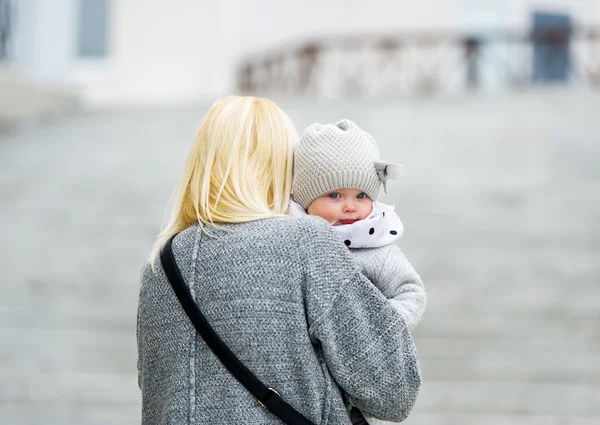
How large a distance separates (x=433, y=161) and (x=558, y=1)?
11.3 meters

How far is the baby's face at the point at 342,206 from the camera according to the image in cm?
170

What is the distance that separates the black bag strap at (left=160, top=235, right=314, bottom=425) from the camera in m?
1.53

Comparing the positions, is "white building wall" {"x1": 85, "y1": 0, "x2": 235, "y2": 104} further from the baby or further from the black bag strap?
the black bag strap

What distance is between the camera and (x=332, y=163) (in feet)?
5.43

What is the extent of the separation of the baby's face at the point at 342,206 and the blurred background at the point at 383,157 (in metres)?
2.82

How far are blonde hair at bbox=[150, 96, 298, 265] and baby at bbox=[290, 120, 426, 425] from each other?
5 centimetres

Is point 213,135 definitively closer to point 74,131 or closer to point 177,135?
point 177,135

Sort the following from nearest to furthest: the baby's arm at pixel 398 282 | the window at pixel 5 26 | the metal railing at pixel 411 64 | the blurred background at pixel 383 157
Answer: the baby's arm at pixel 398 282 → the blurred background at pixel 383 157 → the window at pixel 5 26 → the metal railing at pixel 411 64

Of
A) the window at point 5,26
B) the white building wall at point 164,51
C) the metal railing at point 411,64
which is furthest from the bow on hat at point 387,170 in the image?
the white building wall at point 164,51

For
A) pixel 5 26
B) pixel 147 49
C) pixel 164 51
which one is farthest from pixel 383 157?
pixel 5 26

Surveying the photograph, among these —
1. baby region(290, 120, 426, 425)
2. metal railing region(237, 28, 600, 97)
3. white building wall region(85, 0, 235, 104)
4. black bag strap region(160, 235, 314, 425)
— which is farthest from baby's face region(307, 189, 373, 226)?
white building wall region(85, 0, 235, 104)

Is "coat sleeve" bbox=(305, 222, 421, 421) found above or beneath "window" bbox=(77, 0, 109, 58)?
above

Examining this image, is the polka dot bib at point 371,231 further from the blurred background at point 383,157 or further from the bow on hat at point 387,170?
the blurred background at point 383,157

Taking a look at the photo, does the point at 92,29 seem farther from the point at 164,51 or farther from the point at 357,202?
the point at 357,202
